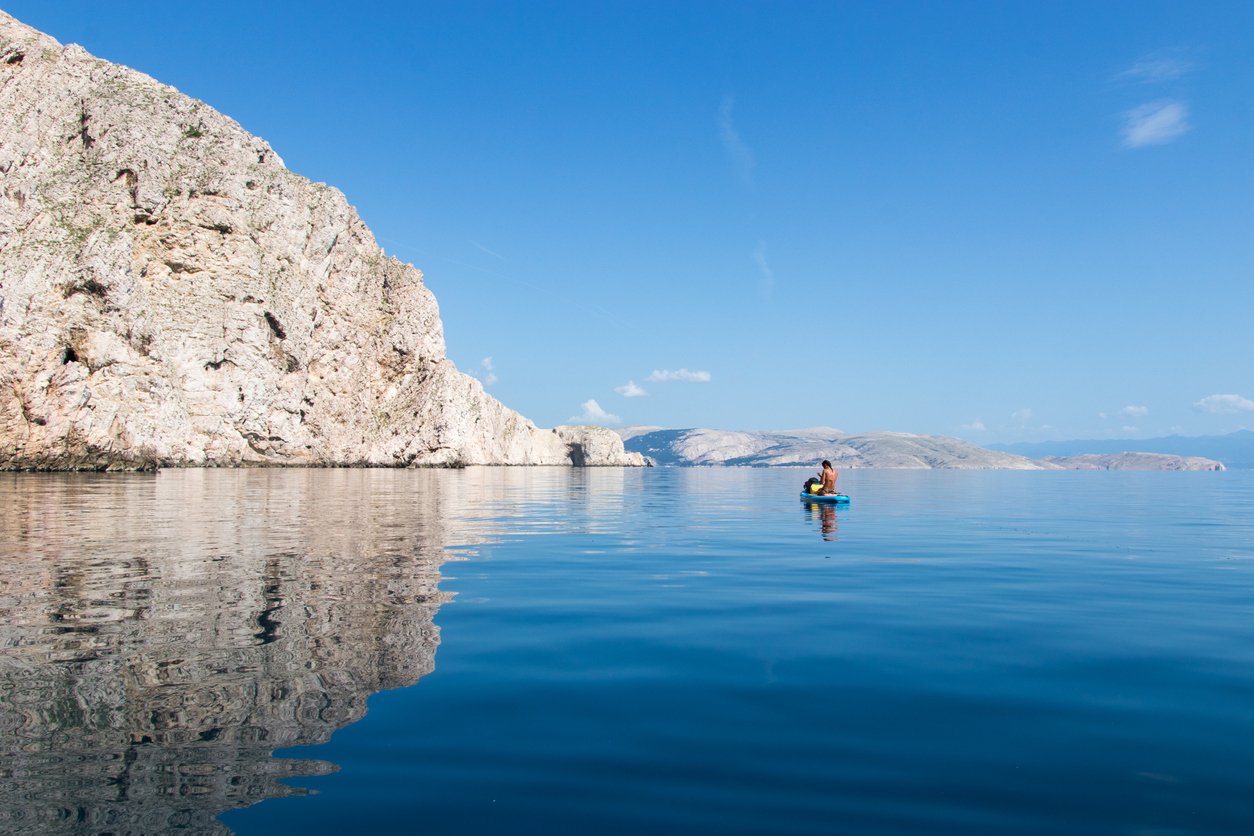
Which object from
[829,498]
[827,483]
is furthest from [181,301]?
[829,498]

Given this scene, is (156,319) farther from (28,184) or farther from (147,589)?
(147,589)

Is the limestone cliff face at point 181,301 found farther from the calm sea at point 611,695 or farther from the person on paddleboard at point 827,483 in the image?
the calm sea at point 611,695

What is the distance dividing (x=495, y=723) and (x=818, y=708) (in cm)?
293

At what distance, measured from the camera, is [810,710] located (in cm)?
720

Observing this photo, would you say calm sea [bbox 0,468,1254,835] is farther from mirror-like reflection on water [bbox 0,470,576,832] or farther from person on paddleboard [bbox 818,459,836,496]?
person on paddleboard [bbox 818,459,836,496]

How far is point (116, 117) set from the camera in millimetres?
88938

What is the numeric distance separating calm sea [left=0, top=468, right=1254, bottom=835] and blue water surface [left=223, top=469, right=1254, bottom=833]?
35 mm

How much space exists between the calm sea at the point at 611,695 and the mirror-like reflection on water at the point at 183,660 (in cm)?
4

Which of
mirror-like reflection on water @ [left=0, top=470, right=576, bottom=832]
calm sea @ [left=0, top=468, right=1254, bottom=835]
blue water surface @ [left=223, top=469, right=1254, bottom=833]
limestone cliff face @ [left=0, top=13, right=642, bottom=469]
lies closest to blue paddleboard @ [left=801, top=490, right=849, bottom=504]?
calm sea @ [left=0, top=468, right=1254, bottom=835]

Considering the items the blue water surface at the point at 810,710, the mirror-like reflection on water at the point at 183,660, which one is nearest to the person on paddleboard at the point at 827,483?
the blue water surface at the point at 810,710

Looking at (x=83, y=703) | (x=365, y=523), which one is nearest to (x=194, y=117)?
(x=365, y=523)

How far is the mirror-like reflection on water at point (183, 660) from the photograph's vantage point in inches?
206

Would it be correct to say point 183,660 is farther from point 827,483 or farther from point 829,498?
point 827,483

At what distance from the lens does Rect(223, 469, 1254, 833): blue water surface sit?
511cm
